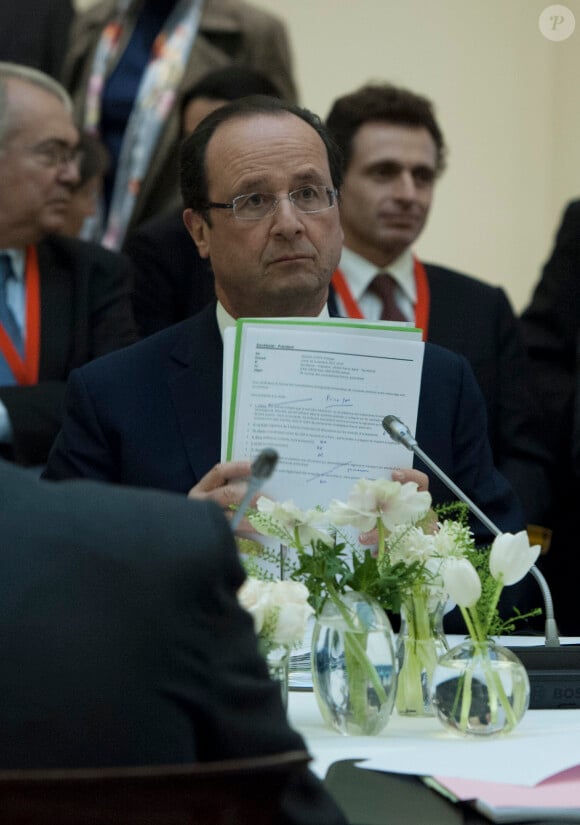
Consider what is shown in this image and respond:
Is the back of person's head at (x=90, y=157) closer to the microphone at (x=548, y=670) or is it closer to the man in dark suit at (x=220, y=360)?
the man in dark suit at (x=220, y=360)

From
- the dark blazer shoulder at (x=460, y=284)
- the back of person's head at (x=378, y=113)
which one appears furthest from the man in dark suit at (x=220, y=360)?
the back of person's head at (x=378, y=113)

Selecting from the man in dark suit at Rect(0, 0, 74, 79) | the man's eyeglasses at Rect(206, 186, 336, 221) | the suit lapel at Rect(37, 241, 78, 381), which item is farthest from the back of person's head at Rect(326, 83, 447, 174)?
the man's eyeglasses at Rect(206, 186, 336, 221)

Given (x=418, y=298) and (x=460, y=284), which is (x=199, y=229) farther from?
(x=460, y=284)

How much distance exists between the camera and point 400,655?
6.66 ft

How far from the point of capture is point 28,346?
160 inches

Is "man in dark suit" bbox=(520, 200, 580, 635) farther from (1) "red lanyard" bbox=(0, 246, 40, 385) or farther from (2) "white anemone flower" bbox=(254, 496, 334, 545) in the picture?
(2) "white anemone flower" bbox=(254, 496, 334, 545)

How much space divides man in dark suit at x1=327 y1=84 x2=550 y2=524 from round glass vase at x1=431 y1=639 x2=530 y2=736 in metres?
2.13

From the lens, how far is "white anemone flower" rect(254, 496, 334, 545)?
1.94m

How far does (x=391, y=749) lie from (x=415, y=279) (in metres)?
2.64

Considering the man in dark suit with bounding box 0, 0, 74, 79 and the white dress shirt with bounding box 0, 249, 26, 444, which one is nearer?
the white dress shirt with bounding box 0, 249, 26, 444

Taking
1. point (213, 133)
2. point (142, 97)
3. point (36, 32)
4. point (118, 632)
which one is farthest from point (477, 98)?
point (118, 632)

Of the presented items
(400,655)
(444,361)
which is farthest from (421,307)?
(400,655)

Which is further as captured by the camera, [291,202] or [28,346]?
[28,346]

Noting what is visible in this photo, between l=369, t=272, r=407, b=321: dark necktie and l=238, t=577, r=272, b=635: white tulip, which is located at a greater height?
l=369, t=272, r=407, b=321: dark necktie
